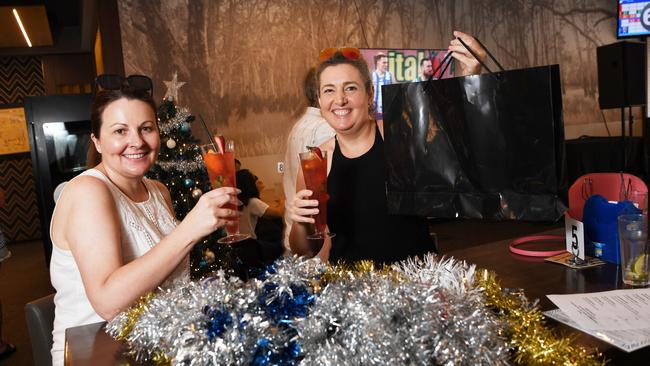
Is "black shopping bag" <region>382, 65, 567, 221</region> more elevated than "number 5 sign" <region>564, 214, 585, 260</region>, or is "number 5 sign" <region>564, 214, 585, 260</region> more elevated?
"black shopping bag" <region>382, 65, 567, 221</region>

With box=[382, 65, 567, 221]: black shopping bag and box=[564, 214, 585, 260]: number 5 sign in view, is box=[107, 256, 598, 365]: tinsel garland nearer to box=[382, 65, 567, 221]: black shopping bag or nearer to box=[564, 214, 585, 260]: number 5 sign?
box=[382, 65, 567, 221]: black shopping bag

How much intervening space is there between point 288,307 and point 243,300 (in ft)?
0.24

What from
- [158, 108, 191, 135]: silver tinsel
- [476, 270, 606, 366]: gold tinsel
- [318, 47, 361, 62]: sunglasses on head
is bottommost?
[476, 270, 606, 366]: gold tinsel

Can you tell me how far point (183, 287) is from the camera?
0.96m

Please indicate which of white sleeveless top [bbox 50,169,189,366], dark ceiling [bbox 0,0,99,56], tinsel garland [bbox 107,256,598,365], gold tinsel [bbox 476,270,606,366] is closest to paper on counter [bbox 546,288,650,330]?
gold tinsel [bbox 476,270,606,366]

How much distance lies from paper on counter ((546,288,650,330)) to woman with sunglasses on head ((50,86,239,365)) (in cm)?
89

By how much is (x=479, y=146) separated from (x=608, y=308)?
0.53m

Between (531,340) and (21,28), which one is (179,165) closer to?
(531,340)

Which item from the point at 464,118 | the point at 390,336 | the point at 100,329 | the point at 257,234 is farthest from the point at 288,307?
the point at 257,234

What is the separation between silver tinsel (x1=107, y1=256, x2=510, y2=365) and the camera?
0.73 meters

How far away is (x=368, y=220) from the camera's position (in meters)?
2.08

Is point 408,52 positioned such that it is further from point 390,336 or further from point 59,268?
point 390,336

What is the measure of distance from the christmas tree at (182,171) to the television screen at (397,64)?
2.81 metres

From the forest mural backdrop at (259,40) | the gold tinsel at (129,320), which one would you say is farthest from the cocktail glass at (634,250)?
the forest mural backdrop at (259,40)
